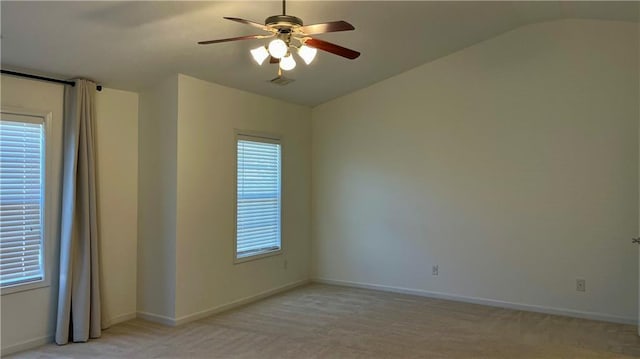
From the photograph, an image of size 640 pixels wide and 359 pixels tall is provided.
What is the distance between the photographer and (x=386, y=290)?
652 centimetres

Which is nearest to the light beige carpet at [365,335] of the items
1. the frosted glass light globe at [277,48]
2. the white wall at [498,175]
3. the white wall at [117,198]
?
the white wall at [117,198]

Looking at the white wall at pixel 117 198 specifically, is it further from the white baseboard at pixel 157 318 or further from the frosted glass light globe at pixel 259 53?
the frosted glass light globe at pixel 259 53

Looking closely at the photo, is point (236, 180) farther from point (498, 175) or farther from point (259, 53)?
point (498, 175)

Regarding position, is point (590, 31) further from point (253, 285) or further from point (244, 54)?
point (253, 285)

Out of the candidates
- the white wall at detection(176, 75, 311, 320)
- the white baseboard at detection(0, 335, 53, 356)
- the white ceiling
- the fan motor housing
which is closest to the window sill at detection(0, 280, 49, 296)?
the white baseboard at detection(0, 335, 53, 356)

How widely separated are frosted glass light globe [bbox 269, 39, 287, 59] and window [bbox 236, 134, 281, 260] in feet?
9.00

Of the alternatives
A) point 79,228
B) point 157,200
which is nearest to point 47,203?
point 79,228

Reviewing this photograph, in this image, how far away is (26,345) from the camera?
431cm

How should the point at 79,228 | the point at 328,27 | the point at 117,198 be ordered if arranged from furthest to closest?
1. the point at 117,198
2. the point at 79,228
3. the point at 328,27

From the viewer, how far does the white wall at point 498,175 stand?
5195 mm

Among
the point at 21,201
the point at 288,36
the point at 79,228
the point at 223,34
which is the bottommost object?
the point at 79,228

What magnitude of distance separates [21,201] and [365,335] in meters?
3.41

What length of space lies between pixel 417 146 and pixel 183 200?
10.1 feet

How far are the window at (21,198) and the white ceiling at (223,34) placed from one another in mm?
571
